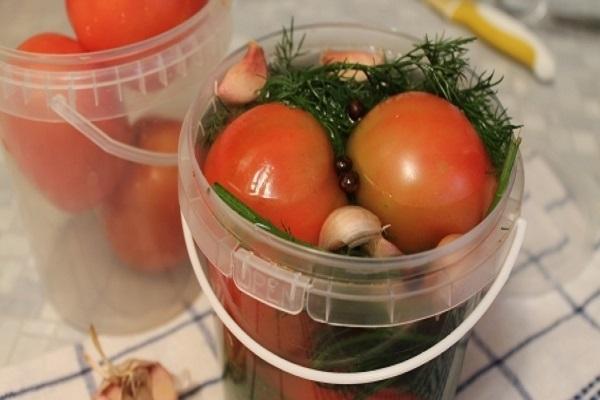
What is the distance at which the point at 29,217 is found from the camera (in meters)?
0.63

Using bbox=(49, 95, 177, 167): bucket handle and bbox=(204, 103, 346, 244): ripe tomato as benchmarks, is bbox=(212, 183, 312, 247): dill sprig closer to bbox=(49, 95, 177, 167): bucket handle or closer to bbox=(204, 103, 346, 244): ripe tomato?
bbox=(204, 103, 346, 244): ripe tomato

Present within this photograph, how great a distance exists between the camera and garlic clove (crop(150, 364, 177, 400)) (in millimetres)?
558

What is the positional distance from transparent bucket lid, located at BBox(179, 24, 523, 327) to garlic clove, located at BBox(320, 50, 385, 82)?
13 cm

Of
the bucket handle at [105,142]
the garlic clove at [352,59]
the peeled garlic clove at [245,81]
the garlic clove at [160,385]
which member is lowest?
the garlic clove at [160,385]

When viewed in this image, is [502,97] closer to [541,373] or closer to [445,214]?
[541,373]

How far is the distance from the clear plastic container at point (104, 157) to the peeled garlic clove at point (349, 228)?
213 millimetres

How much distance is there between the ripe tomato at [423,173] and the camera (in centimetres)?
43

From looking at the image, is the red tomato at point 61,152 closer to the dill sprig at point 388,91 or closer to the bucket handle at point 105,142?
the bucket handle at point 105,142

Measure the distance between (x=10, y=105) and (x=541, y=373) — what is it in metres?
0.47

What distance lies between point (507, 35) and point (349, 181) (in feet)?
1.83

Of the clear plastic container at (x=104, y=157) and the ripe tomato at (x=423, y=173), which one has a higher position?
the ripe tomato at (x=423, y=173)

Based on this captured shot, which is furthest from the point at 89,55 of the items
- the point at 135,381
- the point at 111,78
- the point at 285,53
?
the point at 135,381

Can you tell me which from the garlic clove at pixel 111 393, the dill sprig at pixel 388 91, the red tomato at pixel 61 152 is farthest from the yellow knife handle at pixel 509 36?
the garlic clove at pixel 111 393

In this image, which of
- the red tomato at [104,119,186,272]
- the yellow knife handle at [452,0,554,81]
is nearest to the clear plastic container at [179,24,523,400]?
the red tomato at [104,119,186,272]
